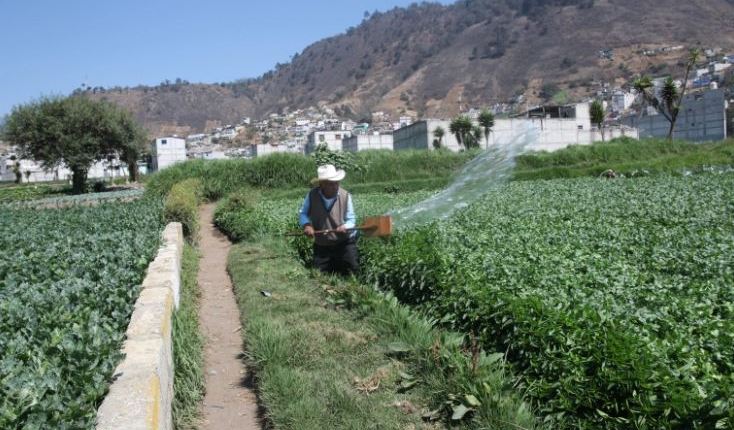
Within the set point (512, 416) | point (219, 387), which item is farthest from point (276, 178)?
point (512, 416)

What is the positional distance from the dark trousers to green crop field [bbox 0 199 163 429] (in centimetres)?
217

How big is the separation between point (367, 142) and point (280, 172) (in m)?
→ 40.9

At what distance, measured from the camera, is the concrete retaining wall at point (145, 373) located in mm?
3330

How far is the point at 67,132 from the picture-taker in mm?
37219

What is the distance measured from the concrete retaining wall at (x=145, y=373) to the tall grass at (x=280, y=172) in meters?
23.1

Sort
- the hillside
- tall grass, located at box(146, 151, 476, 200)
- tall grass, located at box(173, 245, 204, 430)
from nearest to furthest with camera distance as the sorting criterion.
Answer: tall grass, located at box(173, 245, 204, 430)
tall grass, located at box(146, 151, 476, 200)
the hillside

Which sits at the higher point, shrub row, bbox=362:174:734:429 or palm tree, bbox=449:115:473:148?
palm tree, bbox=449:115:473:148

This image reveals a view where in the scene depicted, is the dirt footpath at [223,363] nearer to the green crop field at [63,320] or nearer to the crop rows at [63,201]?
the green crop field at [63,320]

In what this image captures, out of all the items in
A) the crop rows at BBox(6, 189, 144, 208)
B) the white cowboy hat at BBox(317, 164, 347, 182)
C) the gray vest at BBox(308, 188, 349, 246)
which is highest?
the white cowboy hat at BBox(317, 164, 347, 182)

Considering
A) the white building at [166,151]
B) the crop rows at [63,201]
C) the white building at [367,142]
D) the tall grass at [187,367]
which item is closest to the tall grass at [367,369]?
→ the tall grass at [187,367]

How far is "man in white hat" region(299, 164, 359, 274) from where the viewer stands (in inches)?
303

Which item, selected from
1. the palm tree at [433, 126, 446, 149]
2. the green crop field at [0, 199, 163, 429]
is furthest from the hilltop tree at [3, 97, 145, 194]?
the palm tree at [433, 126, 446, 149]

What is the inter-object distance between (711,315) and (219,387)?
3.98 m

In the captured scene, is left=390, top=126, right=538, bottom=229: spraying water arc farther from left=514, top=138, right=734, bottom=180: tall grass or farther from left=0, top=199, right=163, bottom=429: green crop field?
left=514, top=138, right=734, bottom=180: tall grass
